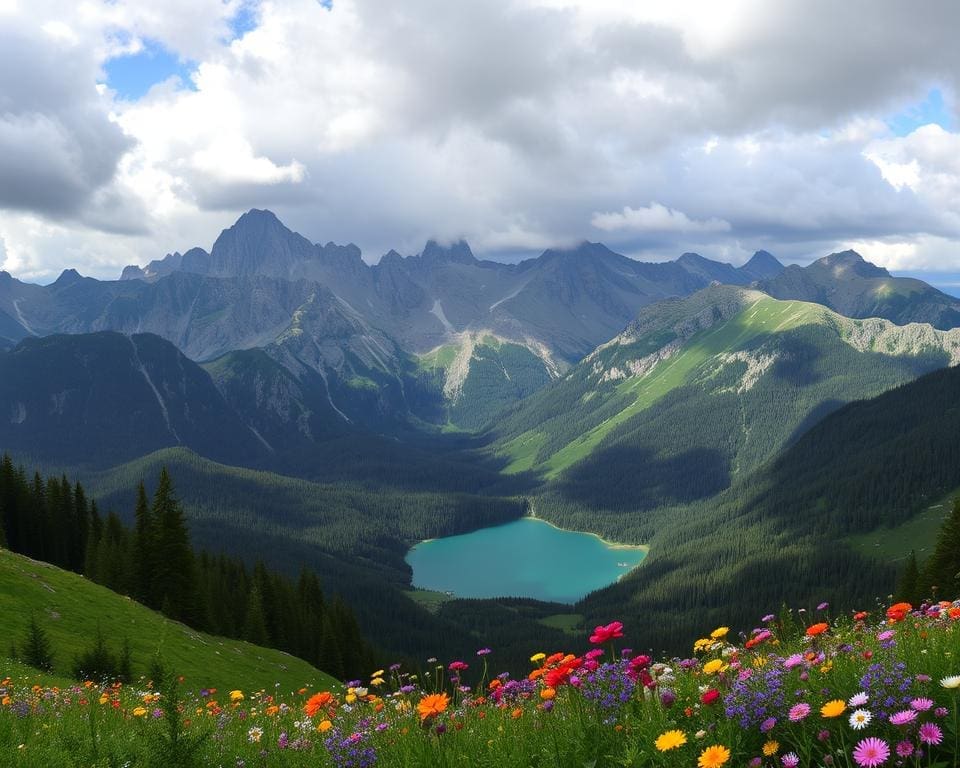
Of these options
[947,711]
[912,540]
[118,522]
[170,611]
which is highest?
[947,711]

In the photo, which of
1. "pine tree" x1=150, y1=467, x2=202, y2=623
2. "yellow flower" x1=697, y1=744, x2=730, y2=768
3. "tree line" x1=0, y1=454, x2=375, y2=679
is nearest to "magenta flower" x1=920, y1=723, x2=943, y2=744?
"yellow flower" x1=697, y1=744, x2=730, y2=768

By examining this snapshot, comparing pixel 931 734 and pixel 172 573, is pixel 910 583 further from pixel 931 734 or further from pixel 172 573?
pixel 172 573

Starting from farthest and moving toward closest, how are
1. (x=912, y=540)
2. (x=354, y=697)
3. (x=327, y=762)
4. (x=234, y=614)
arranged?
(x=912, y=540) → (x=234, y=614) → (x=354, y=697) → (x=327, y=762)

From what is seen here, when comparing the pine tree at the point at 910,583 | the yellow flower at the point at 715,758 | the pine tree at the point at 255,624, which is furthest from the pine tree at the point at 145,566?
the yellow flower at the point at 715,758

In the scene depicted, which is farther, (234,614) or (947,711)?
(234,614)

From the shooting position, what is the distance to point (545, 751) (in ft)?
19.8

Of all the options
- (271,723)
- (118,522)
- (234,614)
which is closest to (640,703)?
(271,723)

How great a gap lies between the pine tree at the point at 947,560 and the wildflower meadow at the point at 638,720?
4505 centimetres

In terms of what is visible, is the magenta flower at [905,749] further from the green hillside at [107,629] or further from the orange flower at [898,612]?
the green hillside at [107,629]

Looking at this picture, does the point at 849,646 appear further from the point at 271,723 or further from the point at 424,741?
the point at 271,723

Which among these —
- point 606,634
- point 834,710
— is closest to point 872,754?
point 834,710

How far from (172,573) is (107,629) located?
68.4 ft

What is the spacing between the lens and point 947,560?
4669cm

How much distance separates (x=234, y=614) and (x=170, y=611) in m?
14.3
